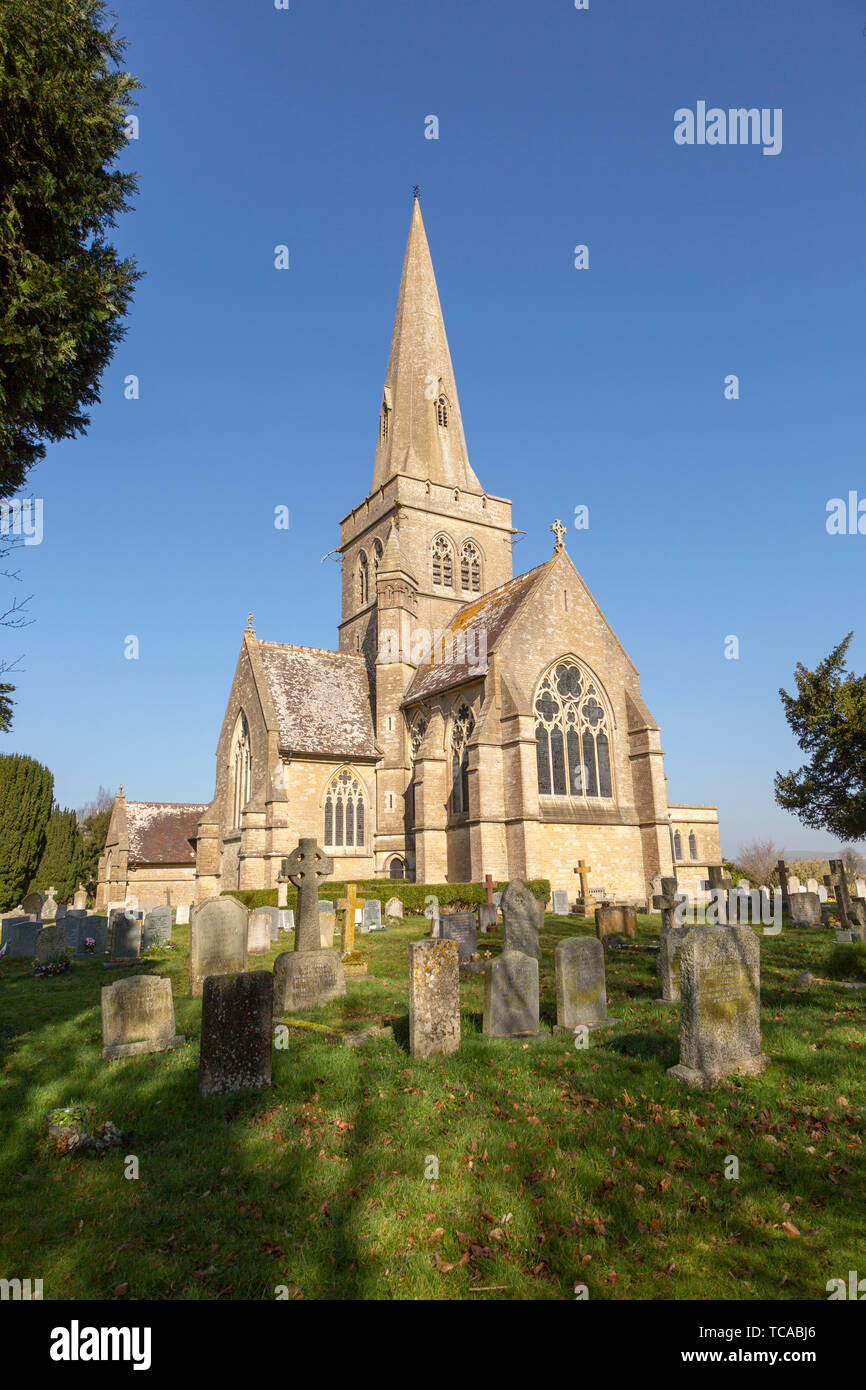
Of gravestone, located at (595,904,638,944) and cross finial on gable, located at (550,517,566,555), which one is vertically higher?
cross finial on gable, located at (550,517,566,555)

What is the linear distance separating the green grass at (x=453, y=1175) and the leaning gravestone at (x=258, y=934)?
25.3 ft

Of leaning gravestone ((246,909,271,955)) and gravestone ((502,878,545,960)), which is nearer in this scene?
gravestone ((502,878,545,960))

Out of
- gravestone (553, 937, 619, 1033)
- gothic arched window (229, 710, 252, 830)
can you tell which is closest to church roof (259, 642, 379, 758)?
gothic arched window (229, 710, 252, 830)

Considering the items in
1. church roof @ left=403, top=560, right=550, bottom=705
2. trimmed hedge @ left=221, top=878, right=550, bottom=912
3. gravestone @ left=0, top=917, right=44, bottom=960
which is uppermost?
church roof @ left=403, top=560, right=550, bottom=705

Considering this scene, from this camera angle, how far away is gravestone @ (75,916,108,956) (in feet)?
64.1

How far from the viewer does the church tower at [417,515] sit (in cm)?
3562

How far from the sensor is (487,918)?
1912cm

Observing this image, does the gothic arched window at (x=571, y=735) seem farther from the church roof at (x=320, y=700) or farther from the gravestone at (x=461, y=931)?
the gravestone at (x=461, y=931)

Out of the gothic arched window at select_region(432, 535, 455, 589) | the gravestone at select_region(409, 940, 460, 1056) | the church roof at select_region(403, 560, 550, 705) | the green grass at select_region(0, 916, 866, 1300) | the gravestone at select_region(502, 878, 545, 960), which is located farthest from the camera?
the gothic arched window at select_region(432, 535, 455, 589)

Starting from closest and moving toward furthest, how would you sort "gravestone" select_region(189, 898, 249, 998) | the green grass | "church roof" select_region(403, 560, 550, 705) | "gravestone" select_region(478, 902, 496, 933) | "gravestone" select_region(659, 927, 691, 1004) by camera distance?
the green grass → "gravestone" select_region(659, 927, 691, 1004) → "gravestone" select_region(189, 898, 249, 998) → "gravestone" select_region(478, 902, 496, 933) → "church roof" select_region(403, 560, 550, 705)

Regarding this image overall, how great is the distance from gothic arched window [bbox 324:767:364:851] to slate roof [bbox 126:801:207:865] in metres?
9.51

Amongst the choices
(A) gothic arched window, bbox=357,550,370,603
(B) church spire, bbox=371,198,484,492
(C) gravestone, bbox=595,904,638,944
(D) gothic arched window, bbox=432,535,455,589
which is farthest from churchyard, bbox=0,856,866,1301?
(B) church spire, bbox=371,198,484,492

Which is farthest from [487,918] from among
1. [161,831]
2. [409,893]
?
[161,831]

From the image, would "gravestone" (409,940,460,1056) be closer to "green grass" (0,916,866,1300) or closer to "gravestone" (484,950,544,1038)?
"green grass" (0,916,866,1300)
